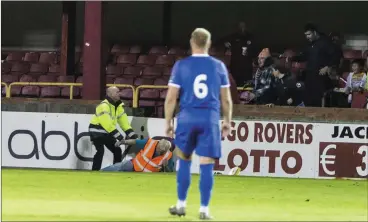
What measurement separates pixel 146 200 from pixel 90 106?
270 inches

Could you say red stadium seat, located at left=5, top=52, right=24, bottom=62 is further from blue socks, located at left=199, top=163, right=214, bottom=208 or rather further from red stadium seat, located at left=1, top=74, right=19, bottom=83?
blue socks, located at left=199, top=163, right=214, bottom=208

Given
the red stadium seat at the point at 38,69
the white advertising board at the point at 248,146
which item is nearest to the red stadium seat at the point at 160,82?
the red stadium seat at the point at 38,69

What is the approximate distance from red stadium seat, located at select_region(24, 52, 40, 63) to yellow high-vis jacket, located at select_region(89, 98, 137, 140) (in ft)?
30.1

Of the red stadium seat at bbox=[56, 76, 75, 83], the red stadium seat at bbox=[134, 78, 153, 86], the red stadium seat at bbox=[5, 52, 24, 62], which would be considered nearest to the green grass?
the red stadium seat at bbox=[134, 78, 153, 86]

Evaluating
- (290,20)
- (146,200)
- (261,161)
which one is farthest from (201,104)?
(290,20)

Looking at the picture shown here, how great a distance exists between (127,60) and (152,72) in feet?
4.73

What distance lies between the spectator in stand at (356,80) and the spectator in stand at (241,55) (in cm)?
373

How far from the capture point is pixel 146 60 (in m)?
26.4

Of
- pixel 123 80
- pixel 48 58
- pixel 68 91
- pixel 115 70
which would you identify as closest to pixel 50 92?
pixel 68 91

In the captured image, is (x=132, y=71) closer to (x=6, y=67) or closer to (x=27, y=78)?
(x=27, y=78)

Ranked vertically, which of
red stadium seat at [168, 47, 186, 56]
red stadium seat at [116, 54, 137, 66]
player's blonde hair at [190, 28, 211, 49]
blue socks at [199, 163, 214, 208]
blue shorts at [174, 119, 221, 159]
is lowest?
blue socks at [199, 163, 214, 208]

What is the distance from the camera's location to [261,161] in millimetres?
18406

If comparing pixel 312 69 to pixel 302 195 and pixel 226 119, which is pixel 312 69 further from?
pixel 226 119

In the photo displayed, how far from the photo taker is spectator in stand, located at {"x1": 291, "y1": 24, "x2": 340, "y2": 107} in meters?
18.5
